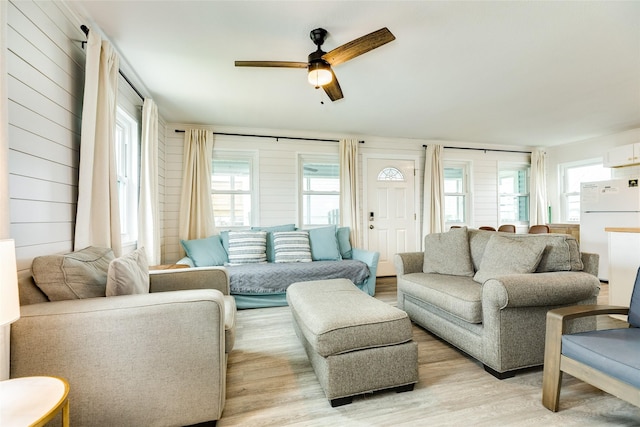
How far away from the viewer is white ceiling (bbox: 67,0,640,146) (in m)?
1.89

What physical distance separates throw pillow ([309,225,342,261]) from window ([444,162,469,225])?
256cm

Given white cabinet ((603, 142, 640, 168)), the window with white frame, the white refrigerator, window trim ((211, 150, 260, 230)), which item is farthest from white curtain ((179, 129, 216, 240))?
the window with white frame

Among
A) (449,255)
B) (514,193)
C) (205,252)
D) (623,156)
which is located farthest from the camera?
(514,193)

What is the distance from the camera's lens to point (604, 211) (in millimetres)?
4297

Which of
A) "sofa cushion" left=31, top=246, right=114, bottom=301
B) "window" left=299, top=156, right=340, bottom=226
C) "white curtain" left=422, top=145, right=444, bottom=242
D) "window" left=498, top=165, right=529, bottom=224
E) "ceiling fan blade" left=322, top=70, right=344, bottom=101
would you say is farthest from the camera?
"window" left=498, top=165, right=529, bottom=224

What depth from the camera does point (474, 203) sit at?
543 cm

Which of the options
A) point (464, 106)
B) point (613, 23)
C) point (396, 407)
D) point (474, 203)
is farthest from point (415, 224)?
point (396, 407)

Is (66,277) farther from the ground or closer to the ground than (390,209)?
closer to the ground

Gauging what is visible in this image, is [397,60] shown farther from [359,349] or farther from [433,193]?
[433,193]

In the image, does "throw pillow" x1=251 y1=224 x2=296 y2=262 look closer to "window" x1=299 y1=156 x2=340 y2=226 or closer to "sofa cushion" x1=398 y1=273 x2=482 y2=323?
"window" x1=299 y1=156 x2=340 y2=226

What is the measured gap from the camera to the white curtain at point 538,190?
553 cm

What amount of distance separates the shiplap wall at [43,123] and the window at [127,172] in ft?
2.99

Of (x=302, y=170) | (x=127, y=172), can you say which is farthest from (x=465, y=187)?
(x=127, y=172)

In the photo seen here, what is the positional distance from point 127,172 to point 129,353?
2254 millimetres
